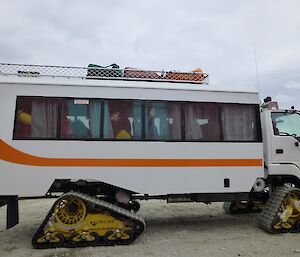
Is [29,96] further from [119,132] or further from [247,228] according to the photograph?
[247,228]

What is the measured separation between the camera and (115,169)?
6.91 meters

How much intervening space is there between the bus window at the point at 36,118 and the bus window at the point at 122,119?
112cm

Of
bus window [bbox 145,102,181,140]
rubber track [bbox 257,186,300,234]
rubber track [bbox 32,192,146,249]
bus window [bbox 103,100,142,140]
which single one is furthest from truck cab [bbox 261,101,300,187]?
rubber track [bbox 32,192,146,249]

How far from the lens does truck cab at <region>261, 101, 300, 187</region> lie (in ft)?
25.3

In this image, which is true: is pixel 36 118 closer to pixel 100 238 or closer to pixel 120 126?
pixel 120 126

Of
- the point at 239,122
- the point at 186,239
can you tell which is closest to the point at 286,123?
the point at 239,122

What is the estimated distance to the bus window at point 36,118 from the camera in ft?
22.2

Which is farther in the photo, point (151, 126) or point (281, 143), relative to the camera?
point (281, 143)

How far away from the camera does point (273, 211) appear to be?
24.5 feet

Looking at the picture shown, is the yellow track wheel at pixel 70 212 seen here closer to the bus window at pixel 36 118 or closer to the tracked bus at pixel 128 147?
the tracked bus at pixel 128 147

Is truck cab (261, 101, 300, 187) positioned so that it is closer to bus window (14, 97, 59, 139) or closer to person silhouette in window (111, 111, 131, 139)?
person silhouette in window (111, 111, 131, 139)

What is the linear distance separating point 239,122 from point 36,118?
15.2 ft

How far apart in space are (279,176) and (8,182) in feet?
20.5

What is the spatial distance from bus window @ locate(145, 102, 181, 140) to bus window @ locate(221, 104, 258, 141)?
1135mm
